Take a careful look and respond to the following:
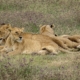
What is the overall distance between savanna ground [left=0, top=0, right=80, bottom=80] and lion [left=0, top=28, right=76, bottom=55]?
0.40 m

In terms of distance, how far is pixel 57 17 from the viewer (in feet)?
54.2

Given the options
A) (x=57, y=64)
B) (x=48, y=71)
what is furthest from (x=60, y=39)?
(x=48, y=71)

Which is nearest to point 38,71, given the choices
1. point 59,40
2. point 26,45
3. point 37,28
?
point 26,45

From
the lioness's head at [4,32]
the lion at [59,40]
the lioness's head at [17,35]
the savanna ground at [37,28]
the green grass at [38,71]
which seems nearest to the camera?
the green grass at [38,71]

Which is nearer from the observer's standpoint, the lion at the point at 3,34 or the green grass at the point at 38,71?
the green grass at the point at 38,71

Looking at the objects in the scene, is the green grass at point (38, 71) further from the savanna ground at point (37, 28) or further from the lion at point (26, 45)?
the lion at point (26, 45)

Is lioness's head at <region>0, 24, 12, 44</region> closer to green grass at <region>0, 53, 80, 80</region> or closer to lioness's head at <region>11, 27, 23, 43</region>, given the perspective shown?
lioness's head at <region>11, 27, 23, 43</region>

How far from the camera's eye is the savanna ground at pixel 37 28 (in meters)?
7.98

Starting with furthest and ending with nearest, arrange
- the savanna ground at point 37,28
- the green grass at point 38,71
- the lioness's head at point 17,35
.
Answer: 1. the lioness's head at point 17,35
2. the savanna ground at point 37,28
3. the green grass at point 38,71

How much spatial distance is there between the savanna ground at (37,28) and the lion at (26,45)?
0.40m

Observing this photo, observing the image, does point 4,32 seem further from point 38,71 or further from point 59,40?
point 38,71

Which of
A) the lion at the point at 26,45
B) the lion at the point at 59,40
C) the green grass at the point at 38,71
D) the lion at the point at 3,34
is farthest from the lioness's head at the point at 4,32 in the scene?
the green grass at the point at 38,71

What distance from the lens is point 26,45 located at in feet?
36.8

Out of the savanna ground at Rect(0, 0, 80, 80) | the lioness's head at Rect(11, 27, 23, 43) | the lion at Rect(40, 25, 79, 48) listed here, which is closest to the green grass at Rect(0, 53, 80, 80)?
the savanna ground at Rect(0, 0, 80, 80)
